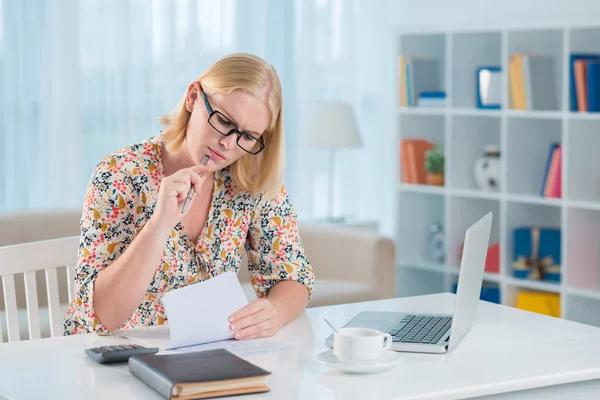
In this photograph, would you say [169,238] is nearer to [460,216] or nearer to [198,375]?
[198,375]

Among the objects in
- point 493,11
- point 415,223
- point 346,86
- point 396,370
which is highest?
point 493,11

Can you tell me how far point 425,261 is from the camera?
488 cm

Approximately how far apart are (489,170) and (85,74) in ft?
6.44

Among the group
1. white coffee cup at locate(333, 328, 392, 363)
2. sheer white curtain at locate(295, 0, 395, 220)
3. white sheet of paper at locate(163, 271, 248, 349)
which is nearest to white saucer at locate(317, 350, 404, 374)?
white coffee cup at locate(333, 328, 392, 363)

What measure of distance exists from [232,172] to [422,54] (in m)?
2.91

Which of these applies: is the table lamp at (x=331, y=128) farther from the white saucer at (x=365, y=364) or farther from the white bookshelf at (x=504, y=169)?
the white saucer at (x=365, y=364)

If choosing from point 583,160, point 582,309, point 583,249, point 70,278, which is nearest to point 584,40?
point 583,160

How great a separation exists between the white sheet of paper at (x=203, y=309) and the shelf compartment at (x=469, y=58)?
2.97m

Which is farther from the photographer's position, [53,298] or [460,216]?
[460,216]

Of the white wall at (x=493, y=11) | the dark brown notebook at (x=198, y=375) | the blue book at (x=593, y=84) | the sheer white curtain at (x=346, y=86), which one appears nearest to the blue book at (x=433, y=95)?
the white wall at (x=493, y=11)

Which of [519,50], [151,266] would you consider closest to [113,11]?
[519,50]

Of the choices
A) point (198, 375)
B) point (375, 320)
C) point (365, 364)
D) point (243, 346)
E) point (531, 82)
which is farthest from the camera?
point (531, 82)

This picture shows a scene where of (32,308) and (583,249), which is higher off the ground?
(32,308)

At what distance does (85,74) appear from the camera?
4410mm
